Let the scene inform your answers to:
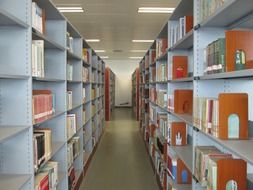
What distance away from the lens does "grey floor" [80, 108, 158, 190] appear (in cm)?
395

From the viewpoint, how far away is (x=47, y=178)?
245 centimetres

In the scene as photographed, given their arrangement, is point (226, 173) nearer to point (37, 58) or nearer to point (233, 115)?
point (233, 115)

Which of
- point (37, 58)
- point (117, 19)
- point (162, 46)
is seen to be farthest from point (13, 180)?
point (117, 19)

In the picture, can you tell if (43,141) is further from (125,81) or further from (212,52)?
(125,81)

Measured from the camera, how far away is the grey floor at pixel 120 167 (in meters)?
3.95

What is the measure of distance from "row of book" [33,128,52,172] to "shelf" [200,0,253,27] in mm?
1551

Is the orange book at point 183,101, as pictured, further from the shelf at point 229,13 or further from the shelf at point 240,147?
the shelf at point 240,147

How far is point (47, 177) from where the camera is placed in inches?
96.3

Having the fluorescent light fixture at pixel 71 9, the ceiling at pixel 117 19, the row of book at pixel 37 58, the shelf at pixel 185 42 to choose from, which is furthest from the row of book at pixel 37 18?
the fluorescent light fixture at pixel 71 9

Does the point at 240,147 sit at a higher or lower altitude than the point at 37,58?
lower

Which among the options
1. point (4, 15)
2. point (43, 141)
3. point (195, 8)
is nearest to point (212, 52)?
point (195, 8)

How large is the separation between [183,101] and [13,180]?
6.08 ft

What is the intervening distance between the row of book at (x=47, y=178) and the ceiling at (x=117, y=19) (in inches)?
149

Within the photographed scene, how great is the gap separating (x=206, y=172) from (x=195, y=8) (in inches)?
48.1
